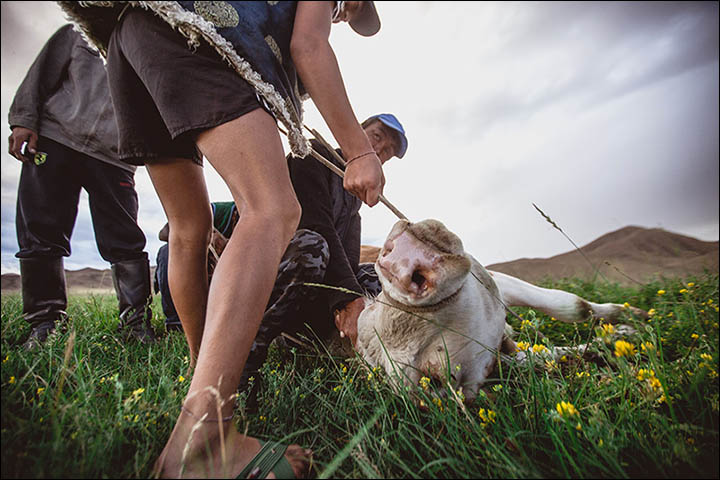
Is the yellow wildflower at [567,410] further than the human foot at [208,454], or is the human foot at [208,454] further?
the yellow wildflower at [567,410]

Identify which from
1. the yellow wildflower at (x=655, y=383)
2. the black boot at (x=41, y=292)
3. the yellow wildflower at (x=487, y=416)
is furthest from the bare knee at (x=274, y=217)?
the black boot at (x=41, y=292)

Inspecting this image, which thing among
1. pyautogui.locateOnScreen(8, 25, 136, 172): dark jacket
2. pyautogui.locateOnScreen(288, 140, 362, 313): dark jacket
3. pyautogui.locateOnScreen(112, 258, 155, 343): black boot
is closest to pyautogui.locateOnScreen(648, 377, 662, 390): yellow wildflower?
pyautogui.locateOnScreen(288, 140, 362, 313): dark jacket

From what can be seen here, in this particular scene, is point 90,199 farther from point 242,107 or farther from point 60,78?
point 242,107

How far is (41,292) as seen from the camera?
95.3 inches

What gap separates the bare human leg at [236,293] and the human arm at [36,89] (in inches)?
82.1

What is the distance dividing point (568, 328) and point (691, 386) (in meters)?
1.67

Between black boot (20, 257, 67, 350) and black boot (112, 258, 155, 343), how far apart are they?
A: 37 cm

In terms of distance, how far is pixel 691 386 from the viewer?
1013 mm

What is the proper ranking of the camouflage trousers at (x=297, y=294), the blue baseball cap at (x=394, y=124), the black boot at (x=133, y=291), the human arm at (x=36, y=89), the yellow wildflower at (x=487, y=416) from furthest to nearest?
1. the blue baseball cap at (x=394, y=124)
2. the black boot at (x=133, y=291)
3. the human arm at (x=36, y=89)
4. the camouflage trousers at (x=297, y=294)
5. the yellow wildflower at (x=487, y=416)

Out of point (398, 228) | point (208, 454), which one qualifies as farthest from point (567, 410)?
point (208, 454)

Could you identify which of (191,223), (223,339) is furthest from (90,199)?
(223,339)

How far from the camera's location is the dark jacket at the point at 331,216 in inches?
74.2

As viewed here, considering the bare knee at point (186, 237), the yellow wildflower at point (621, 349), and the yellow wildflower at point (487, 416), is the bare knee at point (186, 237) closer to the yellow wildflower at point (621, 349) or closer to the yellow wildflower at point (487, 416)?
the yellow wildflower at point (487, 416)

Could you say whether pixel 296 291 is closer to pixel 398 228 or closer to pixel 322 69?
pixel 398 228
